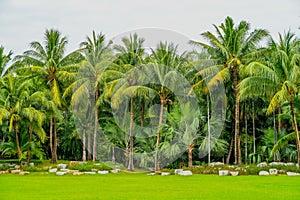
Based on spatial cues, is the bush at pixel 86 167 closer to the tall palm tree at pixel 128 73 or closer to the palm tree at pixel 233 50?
the tall palm tree at pixel 128 73

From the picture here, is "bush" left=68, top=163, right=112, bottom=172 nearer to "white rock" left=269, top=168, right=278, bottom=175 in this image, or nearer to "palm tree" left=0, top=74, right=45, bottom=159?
"palm tree" left=0, top=74, right=45, bottom=159

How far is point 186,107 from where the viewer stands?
24219 mm

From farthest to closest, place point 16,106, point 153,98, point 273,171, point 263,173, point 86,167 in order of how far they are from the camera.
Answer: point 153,98
point 16,106
point 86,167
point 273,171
point 263,173

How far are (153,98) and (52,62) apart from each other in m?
6.31

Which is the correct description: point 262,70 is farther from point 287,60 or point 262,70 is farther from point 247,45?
point 247,45

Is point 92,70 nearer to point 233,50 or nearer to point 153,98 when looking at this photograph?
point 153,98

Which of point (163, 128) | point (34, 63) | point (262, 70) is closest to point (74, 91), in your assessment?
point (34, 63)

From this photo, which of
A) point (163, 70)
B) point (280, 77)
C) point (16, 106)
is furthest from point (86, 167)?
point (280, 77)

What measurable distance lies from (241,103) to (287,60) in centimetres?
824

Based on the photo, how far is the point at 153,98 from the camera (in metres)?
25.6

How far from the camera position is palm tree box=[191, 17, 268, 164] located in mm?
22297

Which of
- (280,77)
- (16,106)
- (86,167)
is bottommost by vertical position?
(86,167)

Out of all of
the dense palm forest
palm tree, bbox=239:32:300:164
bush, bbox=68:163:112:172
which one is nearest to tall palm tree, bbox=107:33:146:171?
the dense palm forest

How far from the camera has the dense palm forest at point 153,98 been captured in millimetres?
22859
